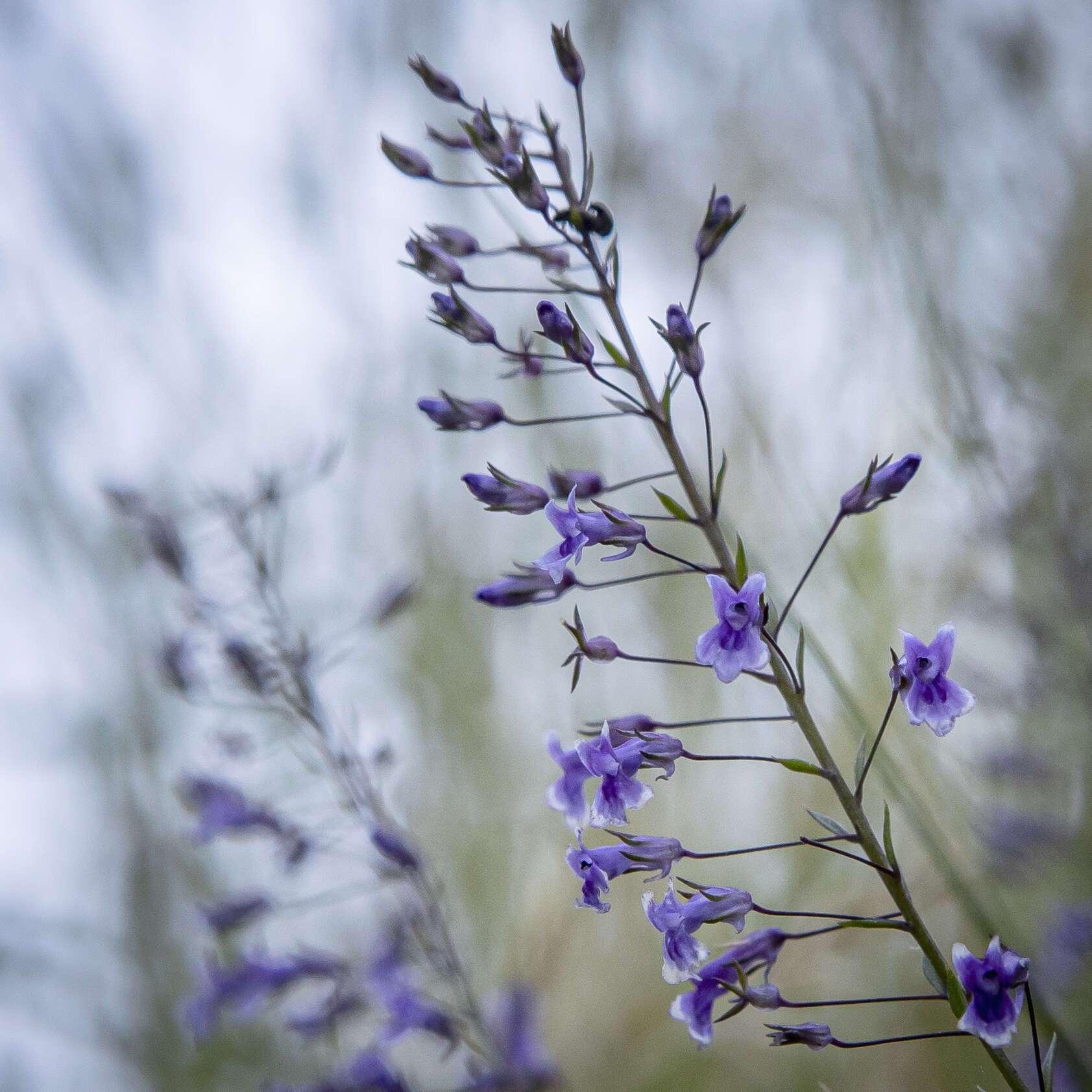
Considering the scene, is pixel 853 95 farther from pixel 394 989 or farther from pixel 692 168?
pixel 394 989

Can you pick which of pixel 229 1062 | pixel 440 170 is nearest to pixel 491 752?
pixel 229 1062

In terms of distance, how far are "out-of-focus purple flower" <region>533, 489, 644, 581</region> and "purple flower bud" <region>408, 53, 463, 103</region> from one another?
752 millimetres

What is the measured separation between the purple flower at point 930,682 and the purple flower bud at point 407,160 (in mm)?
1122

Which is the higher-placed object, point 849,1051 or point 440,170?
point 440,170

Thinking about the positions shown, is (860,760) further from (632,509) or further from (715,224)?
(632,509)

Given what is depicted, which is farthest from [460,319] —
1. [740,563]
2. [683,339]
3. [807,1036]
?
[807,1036]

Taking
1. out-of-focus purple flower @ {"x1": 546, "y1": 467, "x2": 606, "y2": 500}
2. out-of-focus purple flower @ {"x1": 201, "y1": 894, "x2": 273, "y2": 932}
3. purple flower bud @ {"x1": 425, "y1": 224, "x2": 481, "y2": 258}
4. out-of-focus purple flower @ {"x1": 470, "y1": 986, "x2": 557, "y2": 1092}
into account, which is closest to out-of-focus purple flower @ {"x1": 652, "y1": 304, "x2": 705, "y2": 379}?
out-of-focus purple flower @ {"x1": 546, "y1": 467, "x2": 606, "y2": 500}

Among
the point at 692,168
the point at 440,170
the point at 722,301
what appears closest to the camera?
the point at 722,301

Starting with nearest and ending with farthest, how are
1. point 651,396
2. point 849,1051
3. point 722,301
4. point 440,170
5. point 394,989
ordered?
point 651,396
point 394,989
point 849,1051
point 722,301
point 440,170

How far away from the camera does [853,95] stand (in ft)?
10.8

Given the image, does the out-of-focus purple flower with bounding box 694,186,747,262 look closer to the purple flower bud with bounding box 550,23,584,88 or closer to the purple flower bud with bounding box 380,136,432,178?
the purple flower bud with bounding box 550,23,584,88

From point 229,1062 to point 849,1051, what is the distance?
2668mm

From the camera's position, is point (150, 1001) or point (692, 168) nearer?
point (150, 1001)

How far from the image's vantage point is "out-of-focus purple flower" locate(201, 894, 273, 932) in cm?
242
